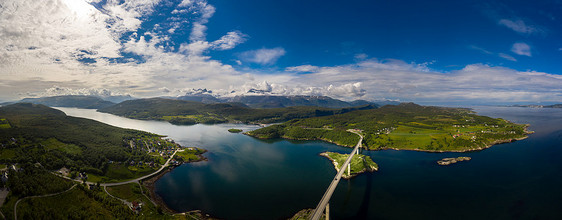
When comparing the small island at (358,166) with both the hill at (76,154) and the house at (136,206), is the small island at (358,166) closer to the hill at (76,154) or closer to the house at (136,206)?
the house at (136,206)

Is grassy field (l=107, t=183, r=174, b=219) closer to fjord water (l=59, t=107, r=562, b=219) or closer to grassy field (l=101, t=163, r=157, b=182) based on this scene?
fjord water (l=59, t=107, r=562, b=219)

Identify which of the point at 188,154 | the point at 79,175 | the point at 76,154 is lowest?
the point at 188,154

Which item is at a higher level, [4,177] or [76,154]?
[4,177]

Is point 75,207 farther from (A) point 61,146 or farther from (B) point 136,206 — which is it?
(A) point 61,146

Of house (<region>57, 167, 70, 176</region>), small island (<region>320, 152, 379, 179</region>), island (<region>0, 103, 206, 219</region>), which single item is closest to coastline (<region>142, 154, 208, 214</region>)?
island (<region>0, 103, 206, 219</region>)

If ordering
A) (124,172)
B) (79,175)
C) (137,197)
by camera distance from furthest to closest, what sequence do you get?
(124,172) → (79,175) → (137,197)

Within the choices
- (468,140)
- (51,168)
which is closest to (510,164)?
(468,140)

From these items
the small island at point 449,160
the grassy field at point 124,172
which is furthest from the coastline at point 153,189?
the small island at point 449,160

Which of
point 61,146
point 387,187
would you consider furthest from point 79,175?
point 387,187
